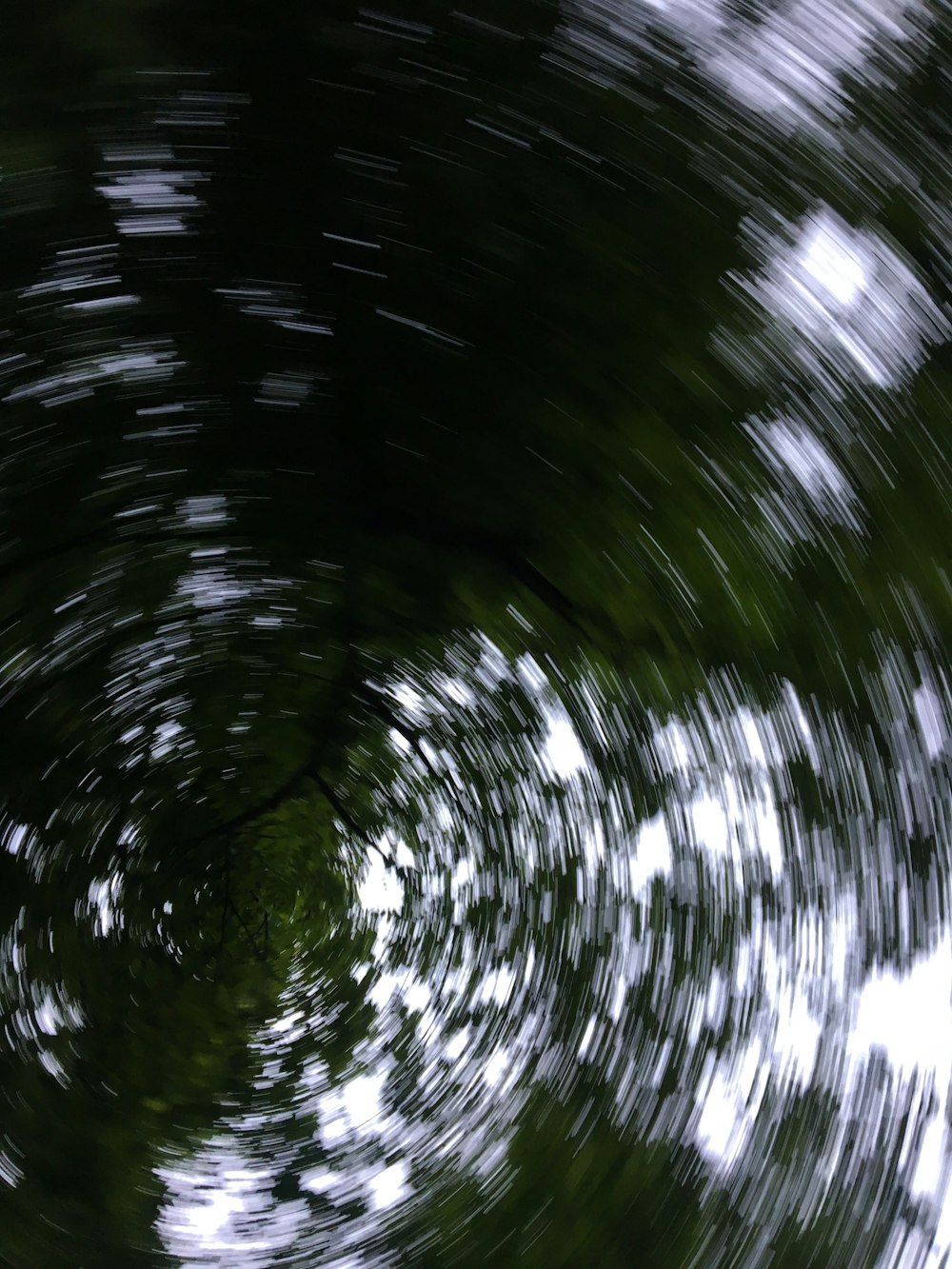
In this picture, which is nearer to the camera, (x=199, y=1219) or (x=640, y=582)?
(x=640, y=582)

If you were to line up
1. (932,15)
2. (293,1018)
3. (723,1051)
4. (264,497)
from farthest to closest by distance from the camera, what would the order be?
(293,1018) < (264,497) < (723,1051) < (932,15)

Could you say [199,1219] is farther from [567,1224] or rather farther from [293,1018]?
[567,1224]

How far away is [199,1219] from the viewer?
0.61 meters

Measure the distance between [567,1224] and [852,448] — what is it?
1.42 feet

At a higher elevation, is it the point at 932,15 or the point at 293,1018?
the point at 932,15

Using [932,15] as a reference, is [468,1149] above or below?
below

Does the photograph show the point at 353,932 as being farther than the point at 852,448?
Yes

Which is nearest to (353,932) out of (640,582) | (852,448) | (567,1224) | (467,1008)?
(467,1008)

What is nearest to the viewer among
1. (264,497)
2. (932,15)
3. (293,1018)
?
(932,15)

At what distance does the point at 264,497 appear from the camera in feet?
1.92

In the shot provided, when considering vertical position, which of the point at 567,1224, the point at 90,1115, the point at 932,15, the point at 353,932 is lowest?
the point at 567,1224

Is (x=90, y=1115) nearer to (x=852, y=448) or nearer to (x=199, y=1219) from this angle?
(x=199, y=1219)


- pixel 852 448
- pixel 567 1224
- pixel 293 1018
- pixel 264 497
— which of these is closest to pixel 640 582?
pixel 852 448

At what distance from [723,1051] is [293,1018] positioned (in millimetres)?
397
